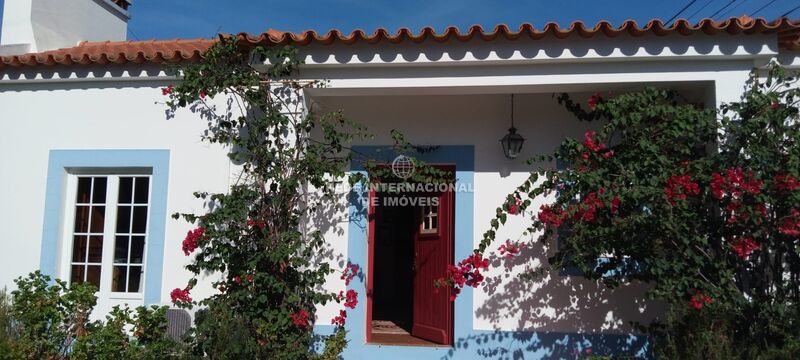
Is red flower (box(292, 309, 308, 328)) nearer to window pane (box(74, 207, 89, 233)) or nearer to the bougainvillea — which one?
the bougainvillea

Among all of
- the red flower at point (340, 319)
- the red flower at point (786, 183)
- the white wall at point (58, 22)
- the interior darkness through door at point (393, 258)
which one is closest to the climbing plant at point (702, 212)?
the red flower at point (786, 183)

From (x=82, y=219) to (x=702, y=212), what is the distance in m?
6.19

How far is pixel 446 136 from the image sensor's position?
6.15 m

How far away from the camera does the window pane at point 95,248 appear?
6.20 meters

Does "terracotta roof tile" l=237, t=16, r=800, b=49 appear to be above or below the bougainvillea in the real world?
above

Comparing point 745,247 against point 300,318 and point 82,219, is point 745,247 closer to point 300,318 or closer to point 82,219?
point 300,318

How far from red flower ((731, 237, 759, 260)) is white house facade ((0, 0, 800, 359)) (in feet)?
4.95

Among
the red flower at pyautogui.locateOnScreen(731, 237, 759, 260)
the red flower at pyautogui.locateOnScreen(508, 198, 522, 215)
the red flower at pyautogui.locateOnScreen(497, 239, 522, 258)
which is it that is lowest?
the red flower at pyautogui.locateOnScreen(497, 239, 522, 258)

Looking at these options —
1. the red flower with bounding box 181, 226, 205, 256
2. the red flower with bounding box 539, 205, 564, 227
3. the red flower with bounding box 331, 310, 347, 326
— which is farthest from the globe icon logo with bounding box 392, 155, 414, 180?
the red flower with bounding box 181, 226, 205, 256

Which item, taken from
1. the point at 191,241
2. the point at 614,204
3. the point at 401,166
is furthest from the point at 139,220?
the point at 614,204

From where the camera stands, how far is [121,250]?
6180 mm

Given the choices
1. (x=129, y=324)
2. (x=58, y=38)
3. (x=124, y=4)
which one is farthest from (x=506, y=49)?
(x=124, y=4)

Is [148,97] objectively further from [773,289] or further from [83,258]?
[773,289]

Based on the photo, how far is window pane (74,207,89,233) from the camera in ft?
20.6
